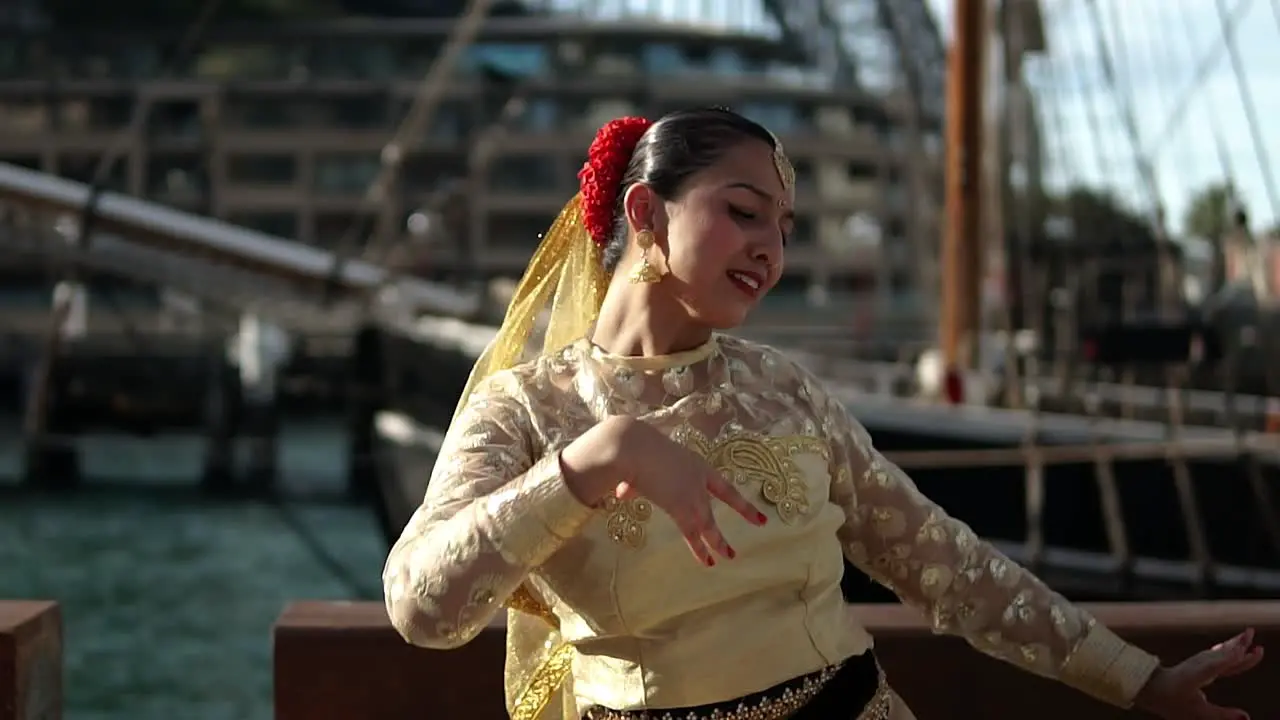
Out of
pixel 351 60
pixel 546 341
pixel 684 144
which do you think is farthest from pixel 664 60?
pixel 684 144

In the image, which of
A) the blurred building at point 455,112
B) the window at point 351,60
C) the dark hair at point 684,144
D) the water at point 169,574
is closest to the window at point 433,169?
the blurred building at point 455,112

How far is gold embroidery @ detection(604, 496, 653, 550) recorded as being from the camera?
2.21 m

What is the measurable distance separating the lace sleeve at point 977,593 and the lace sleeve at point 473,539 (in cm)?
57

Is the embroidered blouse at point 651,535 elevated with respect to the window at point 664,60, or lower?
lower

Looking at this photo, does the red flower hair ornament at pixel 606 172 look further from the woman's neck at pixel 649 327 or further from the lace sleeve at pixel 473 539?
the lace sleeve at pixel 473 539

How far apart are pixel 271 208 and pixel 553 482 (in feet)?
158

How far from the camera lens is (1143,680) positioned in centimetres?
254

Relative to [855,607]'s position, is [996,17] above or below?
above

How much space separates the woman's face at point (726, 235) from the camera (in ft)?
7.46

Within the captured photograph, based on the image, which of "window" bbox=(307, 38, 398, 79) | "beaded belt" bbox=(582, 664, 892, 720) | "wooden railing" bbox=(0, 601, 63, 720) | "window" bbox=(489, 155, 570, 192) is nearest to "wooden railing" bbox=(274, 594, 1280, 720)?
"wooden railing" bbox=(0, 601, 63, 720)

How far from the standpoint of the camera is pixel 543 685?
248 cm

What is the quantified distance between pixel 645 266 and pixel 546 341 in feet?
1.06

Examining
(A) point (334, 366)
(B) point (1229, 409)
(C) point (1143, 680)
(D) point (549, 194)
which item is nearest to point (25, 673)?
(C) point (1143, 680)

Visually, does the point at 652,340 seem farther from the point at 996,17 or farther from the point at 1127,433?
the point at 996,17
